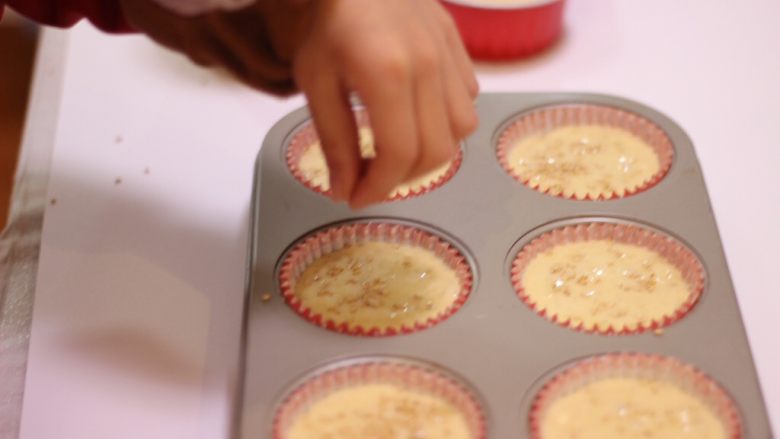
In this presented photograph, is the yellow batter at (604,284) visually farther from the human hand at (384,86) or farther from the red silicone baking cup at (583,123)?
the human hand at (384,86)

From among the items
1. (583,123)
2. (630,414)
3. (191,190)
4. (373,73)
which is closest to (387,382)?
(630,414)

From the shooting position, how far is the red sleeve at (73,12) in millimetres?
1311

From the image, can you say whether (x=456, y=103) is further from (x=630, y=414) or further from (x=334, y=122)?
(x=630, y=414)

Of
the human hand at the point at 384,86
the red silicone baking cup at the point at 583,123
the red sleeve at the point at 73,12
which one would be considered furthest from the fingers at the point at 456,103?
the red sleeve at the point at 73,12

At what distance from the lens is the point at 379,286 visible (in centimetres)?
117

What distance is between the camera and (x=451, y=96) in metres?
0.91

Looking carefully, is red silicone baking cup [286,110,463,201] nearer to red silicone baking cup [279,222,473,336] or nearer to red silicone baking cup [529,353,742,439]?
red silicone baking cup [279,222,473,336]

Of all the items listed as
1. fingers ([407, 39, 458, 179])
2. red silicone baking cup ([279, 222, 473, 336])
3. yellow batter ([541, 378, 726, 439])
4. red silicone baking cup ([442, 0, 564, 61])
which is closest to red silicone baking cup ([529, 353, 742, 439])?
yellow batter ([541, 378, 726, 439])

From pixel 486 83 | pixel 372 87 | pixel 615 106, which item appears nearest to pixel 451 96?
pixel 372 87

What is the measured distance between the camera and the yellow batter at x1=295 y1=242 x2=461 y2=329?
3.68 feet

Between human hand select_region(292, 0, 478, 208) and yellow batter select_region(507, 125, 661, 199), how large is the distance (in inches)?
17.1

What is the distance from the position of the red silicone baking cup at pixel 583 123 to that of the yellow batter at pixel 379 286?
205 millimetres

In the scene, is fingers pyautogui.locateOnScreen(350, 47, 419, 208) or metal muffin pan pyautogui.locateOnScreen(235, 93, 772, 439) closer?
fingers pyautogui.locateOnScreen(350, 47, 419, 208)

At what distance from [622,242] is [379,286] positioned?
32 centimetres
